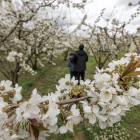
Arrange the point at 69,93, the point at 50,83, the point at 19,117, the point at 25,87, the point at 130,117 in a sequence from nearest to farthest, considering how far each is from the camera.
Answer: the point at 19,117, the point at 69,93, the point at 130,117, the point at 25,87, the point at 50,83

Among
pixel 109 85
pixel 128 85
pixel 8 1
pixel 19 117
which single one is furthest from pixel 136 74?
pixel 8 1

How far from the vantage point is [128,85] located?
88 centimetres

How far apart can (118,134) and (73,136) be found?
3.64ft

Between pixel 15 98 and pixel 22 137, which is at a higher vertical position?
pixel 15 98

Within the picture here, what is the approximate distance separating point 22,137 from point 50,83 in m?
4.70

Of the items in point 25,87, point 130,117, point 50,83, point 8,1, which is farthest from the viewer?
point 50,83

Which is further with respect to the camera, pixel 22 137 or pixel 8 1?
pixel 8 1

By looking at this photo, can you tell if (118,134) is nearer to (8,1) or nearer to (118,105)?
(118,105)

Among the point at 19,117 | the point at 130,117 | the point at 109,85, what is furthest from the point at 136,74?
the point at 130,117

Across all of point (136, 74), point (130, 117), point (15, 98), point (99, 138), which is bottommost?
point (99, 138)

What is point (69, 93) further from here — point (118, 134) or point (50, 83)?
point (50, 83)

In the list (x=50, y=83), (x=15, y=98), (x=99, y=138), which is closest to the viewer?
(x=15, y=98)

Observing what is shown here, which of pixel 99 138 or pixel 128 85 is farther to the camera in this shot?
pixel 99 138

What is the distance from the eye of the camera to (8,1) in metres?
3.19
